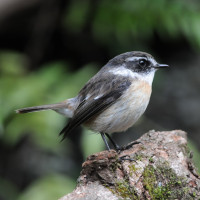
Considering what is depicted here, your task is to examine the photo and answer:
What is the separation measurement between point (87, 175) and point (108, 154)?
0.29m

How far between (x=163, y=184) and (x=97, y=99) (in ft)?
5.71

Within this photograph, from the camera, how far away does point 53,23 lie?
8398 millimetres

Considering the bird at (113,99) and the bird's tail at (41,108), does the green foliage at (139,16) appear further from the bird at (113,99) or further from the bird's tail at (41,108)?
the bird's tail at (41,108)

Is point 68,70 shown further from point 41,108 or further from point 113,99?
point 113,99

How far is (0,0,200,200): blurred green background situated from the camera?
19.2ft

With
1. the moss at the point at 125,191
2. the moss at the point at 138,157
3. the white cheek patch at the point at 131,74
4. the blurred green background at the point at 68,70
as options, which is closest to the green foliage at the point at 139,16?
the blurred green background at the point at 68,70

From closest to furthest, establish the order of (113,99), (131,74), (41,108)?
(113,99)
(41,108)
(131,74)

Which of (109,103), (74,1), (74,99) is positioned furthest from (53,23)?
(109,103)

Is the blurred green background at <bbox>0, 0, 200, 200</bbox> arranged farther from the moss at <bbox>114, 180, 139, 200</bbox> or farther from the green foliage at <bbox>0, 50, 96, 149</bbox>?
the moss at <bbox>114, 180, 139, 200</bbox>

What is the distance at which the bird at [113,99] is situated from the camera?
17.7 ft

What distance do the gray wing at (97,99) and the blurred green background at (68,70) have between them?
1.32 feet

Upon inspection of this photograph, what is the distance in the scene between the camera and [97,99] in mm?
5543

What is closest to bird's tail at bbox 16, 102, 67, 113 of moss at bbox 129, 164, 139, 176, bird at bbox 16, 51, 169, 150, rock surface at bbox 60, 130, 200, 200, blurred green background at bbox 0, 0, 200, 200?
bird at bbox 16, 51, 169, 150

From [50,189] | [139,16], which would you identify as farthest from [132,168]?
[139,16]
